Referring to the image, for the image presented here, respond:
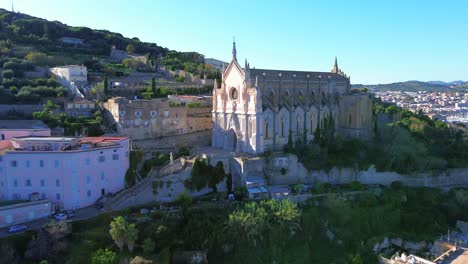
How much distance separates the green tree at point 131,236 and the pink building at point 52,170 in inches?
313

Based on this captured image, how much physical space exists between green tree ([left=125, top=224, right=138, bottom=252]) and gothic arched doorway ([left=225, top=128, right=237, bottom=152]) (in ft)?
60.7

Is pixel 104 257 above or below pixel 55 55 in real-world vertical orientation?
below

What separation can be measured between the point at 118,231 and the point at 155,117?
766 inches

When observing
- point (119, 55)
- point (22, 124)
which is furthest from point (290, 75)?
point (119, 55)

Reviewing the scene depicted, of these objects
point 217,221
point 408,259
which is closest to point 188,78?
point 217,221

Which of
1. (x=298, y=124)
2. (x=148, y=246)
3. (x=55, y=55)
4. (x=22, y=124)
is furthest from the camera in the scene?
(x=55, y=55)

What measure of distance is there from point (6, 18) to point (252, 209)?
291ft

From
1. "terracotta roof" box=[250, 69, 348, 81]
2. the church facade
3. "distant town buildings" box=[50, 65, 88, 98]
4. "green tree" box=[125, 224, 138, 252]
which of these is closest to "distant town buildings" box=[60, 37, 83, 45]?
"distant town buildings" box=[50, 65, 88, 98]

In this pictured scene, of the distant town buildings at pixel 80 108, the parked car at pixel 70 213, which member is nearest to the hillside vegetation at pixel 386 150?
the parked car at pixel 70 213

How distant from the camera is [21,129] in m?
39.2

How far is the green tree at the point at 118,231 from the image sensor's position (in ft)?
94.3

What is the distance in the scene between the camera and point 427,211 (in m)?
39.3

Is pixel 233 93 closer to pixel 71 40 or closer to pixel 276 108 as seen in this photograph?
pixel 276 108

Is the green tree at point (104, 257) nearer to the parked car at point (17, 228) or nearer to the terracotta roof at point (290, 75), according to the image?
the parked car at point (17, 228)
